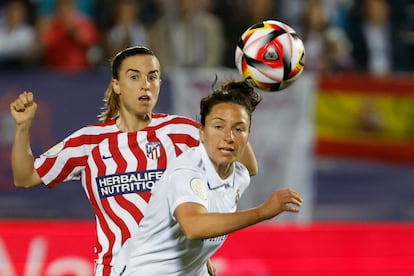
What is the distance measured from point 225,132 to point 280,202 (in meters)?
0.46

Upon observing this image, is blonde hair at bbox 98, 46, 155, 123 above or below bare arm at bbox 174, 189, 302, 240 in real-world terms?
above

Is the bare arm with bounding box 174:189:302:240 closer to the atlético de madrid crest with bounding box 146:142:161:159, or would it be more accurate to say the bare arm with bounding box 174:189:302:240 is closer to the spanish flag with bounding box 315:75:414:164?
the atlético de madrid crest with bounding box 146:142:161:159

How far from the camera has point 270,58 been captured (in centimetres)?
507

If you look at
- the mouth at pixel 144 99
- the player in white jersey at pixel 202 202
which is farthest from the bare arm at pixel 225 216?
the mouth at pixel 144 99

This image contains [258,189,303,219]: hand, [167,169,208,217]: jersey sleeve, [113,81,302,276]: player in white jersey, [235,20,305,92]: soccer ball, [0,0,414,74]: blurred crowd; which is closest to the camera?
[258,189,303,219]: hand

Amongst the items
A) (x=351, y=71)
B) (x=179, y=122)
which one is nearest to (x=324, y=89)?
(x=351, y=71)

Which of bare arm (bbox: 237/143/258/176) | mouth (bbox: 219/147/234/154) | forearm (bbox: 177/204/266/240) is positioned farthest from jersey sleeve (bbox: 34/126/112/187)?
forearm (bbox: 177/204/266/240)

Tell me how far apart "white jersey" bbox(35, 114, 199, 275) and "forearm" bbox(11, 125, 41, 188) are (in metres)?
0.05

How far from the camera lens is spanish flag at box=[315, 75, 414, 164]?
1043 centimetres

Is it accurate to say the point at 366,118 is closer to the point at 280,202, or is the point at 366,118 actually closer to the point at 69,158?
the point at 69,158

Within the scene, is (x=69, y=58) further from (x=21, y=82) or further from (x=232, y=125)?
(x=232, y=125)

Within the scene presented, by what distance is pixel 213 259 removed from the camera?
23.8 feet

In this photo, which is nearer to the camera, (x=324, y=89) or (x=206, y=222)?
(x=206, y=222)

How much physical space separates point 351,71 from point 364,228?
351 cm
